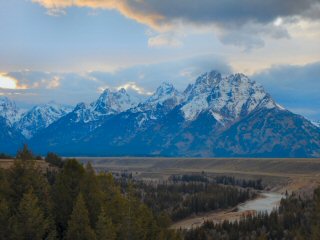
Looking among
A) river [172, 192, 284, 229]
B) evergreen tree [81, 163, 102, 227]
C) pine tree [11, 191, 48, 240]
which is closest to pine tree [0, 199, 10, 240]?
pine tree [11, 191, 48, 240]

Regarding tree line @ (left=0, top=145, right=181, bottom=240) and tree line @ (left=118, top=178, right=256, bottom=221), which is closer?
tree line @ (left=0, top=145, right=181, bottom=240)

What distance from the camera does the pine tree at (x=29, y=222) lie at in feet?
161

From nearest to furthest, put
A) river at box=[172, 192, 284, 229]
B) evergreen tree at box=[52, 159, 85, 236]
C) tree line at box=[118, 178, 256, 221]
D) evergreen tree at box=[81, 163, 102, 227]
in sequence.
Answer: evergreen tree at box=[52, 159, 85, 236] → evergreen tree at box=[81, 163, 102, 227] → river at box=[172, 192, 284, 229] → tree line at box=[118, 178, 256, 221]

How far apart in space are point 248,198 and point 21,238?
520ft

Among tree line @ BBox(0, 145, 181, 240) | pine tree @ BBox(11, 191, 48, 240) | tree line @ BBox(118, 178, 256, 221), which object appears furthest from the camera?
tree line @ BBox(118, 178, 256, 221)

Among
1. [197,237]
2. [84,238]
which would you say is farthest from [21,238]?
[197,237]

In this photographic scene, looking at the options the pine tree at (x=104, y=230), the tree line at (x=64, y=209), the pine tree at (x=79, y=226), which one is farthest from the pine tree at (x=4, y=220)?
the pine tree at (x=104, y=230)

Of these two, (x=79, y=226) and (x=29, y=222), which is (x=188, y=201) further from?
(x=29, y=222)

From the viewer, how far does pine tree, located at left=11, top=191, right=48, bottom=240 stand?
4919cm

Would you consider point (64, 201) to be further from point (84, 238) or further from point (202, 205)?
point (202, 205)

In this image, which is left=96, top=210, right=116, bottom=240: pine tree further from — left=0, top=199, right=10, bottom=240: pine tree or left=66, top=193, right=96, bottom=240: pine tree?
left=0, top=199, right=10, bottom=240: pine tree

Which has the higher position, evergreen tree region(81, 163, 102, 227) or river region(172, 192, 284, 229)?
evergreen tree region(81, 163, 102, 227)

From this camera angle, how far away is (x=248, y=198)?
19662cm

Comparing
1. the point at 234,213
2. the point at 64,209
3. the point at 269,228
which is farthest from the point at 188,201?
the point at 64,209
